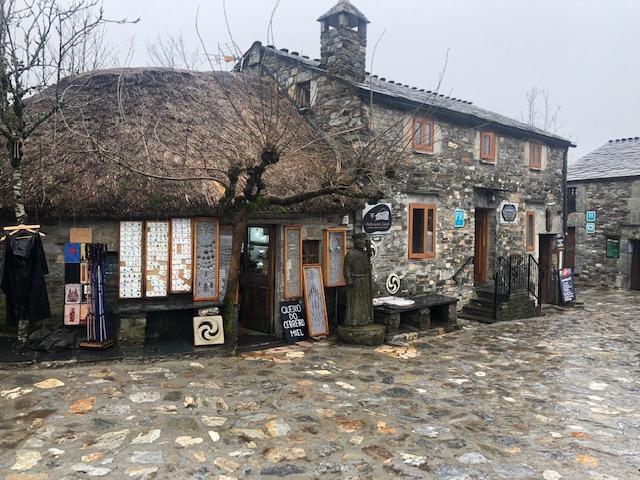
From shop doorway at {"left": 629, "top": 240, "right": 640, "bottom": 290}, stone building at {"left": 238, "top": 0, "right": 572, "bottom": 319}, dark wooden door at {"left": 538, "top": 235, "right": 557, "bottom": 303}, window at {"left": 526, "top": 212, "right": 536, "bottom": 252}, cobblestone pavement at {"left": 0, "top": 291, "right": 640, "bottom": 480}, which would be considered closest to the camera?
cobblestone pavement at {"left": 0, "top": 291, "right": 640, "bottom": 480}

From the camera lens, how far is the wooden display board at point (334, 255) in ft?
31.2

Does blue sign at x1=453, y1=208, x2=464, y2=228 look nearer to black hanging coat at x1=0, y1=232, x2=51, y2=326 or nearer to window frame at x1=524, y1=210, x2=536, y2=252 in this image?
window frame at x1=524, y1=210, x2=536, y2=252

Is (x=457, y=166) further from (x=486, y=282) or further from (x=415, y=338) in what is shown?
(x=415, y=338)

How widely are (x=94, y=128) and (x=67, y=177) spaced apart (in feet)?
4.26

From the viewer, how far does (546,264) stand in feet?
50.6

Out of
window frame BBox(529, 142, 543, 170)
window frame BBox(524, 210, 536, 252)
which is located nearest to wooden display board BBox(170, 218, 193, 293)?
window frame BBox(524, 210, 536, 252)

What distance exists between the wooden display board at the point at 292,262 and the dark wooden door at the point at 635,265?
15412mm

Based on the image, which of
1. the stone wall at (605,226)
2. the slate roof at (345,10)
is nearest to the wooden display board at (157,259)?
the slate roof at (345,10)

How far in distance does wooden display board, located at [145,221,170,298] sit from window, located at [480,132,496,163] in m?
8.26

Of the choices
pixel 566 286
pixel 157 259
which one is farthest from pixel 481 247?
pixel 157 259

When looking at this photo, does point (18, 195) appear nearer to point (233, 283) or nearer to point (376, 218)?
point (233, 283)

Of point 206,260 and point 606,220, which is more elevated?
point 606,220

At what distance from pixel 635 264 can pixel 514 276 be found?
29.9 feet

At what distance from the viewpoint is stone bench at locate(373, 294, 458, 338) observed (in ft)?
30.9
